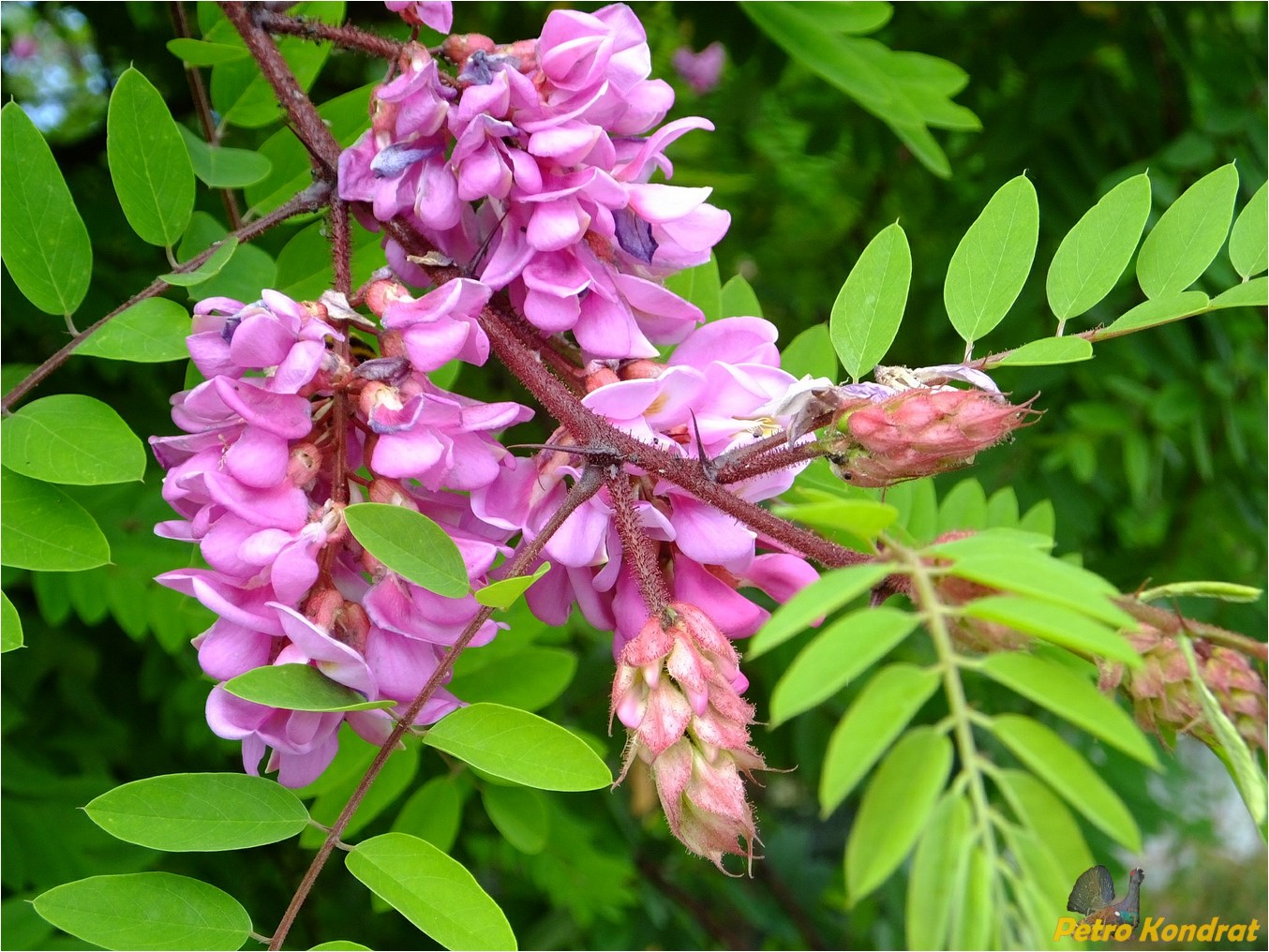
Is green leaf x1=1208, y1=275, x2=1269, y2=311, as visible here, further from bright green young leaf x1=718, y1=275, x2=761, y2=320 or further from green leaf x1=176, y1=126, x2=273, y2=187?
green leaf x1=176, y1=126, x2=273, y2=187

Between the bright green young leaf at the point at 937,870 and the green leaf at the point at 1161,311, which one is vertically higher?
the green leaf at the point at 1161,311

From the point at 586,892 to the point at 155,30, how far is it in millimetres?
1417

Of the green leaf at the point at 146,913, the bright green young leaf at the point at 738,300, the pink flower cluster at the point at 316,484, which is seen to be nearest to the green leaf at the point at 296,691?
the pink flower cluster at the point at 316,484

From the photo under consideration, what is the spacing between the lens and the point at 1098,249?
84 cm

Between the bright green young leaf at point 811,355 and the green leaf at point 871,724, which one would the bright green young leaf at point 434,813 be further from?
the green leaf at point 871,724

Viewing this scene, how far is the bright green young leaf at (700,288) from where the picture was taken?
104cm

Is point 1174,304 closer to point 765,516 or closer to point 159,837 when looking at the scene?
point 765,516

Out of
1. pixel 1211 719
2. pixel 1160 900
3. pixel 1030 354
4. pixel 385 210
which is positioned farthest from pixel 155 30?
pixel 1160 900

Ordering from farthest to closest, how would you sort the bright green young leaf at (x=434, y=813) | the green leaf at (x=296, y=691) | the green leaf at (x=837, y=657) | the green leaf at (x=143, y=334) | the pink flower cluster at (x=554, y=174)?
the bright green young leaf at (x=434, y=813) → the green leaf at (x=143, y=334) → the pink flower cluster at (x=554, y=174) → the green leaf at (x=296, y=691) → the green leaf at (x=837, y=657)

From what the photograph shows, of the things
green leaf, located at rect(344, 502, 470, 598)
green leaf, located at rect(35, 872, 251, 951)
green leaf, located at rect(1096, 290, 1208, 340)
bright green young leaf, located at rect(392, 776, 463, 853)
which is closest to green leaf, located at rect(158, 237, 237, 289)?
green leaf, located at rect(344, 502, 470, 598)

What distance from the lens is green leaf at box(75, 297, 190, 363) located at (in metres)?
0.88

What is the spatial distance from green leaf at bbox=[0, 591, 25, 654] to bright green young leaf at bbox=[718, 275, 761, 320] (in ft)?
2.15

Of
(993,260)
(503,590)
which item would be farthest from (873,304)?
(503,590)

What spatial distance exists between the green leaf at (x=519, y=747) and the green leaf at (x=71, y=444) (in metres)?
0.33
